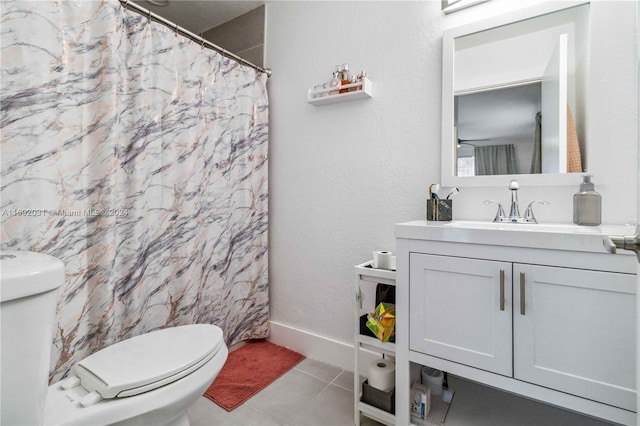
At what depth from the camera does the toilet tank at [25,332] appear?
29.9 inches

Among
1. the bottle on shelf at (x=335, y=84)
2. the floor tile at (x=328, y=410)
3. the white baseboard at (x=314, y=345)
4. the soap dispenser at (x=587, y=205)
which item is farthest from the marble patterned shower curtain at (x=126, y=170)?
the soap dispenser at (x=587, y=205)

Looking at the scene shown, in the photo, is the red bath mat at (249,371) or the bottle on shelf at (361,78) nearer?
the red bath mat at (249,371)

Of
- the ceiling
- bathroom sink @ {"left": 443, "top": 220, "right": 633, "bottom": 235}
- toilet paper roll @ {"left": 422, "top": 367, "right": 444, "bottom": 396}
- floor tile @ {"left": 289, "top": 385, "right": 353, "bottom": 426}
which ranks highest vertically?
the ceiling

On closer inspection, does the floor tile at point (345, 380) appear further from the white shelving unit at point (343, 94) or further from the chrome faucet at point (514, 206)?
the white shelving unit at point (343, 94)

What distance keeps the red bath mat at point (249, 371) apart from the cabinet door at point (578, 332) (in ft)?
4.00

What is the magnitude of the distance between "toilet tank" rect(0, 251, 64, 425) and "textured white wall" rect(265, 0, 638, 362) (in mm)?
1338

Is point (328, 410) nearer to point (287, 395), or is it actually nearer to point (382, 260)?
point (287, 395)

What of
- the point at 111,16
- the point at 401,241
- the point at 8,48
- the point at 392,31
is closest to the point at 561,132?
the point at 401,241

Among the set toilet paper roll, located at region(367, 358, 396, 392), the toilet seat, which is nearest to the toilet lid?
the toilet seat

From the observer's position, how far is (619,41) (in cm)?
118

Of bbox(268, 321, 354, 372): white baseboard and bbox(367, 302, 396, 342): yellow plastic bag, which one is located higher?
bbox(367, 302, 396, 342): yellow plastic bag

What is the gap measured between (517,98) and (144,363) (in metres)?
1.80

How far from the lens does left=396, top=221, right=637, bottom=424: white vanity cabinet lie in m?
0.90

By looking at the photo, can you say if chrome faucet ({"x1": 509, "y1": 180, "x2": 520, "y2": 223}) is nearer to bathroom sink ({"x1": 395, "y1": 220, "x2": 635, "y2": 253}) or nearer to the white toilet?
bathroom sink ({"x1": 395, "y1": 220, "x2": 635, "y2": 253})
